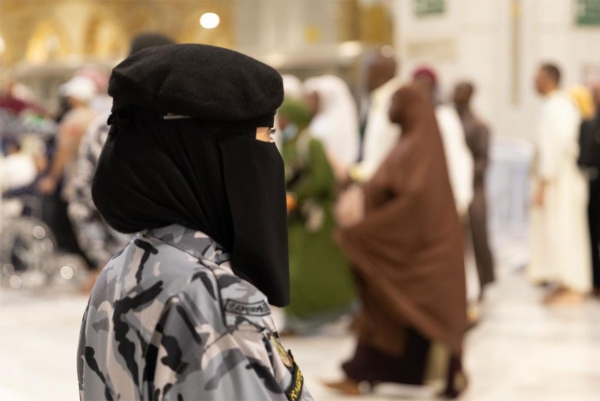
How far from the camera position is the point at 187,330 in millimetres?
1223

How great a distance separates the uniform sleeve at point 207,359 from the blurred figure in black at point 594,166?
19.1 ft

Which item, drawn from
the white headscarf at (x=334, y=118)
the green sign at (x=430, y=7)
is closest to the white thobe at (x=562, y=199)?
the white headscarf at (x=334, y=118)

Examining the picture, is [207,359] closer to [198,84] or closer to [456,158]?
[198,84]

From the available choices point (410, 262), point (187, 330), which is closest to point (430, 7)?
point (410, 262)

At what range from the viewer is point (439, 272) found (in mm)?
4180

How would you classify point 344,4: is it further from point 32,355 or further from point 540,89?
point 32,355

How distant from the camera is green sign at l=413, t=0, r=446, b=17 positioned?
11055mm

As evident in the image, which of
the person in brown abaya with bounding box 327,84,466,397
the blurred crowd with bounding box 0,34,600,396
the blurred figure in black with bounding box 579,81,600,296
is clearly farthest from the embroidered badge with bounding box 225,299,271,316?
the blurred figure in black with bounding box 579,81,600,296

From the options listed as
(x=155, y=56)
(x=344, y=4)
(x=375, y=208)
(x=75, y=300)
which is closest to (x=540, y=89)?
(x=375, y=208)

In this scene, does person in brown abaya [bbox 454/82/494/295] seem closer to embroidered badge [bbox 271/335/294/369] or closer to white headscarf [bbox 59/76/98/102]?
white headscarf [bbox 59/76/98/102]

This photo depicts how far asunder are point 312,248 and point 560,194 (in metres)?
2.17

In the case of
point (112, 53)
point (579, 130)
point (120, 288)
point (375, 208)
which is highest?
point (120, 288)

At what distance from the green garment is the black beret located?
4.19 meters

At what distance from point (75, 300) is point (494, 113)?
5.44 meters
